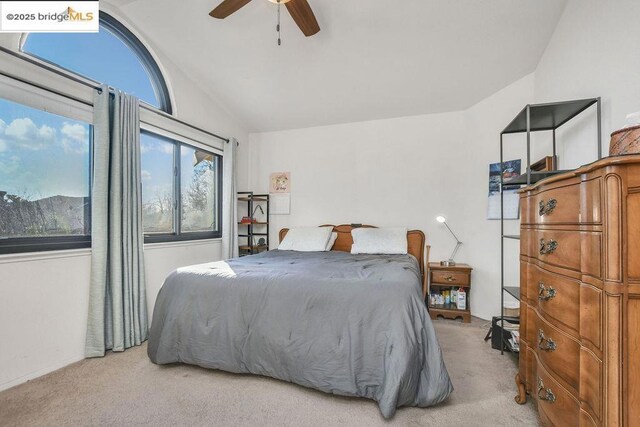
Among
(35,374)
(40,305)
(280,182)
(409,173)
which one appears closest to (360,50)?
(409,173)

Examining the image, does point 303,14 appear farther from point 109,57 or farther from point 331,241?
point 331,241

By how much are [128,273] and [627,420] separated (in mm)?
2943

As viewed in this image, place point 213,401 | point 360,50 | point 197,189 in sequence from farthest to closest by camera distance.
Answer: point 197,189
point 360,50
point 213,401

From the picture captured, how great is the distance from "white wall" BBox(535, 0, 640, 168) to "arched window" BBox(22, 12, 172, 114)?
11.4ft

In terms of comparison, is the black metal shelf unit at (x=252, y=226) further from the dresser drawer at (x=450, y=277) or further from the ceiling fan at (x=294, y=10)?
the ceiling fan at (x=294, y=10)

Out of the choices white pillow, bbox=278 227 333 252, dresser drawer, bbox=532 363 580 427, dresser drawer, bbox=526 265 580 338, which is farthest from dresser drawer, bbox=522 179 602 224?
white pillow, bbox=278 227 333 252

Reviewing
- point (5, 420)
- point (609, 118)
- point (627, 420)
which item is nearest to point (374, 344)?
point (627, 420)

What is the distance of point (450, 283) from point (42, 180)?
371cm

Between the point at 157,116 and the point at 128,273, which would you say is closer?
the point at 128,273

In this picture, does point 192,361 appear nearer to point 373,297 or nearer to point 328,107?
point 373,297

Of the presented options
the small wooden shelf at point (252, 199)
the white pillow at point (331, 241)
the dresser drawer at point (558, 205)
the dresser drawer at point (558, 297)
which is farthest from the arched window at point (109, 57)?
the dresser drawer at point (558, 297)

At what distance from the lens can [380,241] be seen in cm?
328

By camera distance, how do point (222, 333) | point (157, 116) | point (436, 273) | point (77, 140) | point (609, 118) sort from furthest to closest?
point (436, 273)
point (157, 116)
point (77, 140)
point (222, 333)
point (609, 118)

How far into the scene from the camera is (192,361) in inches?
78.2
